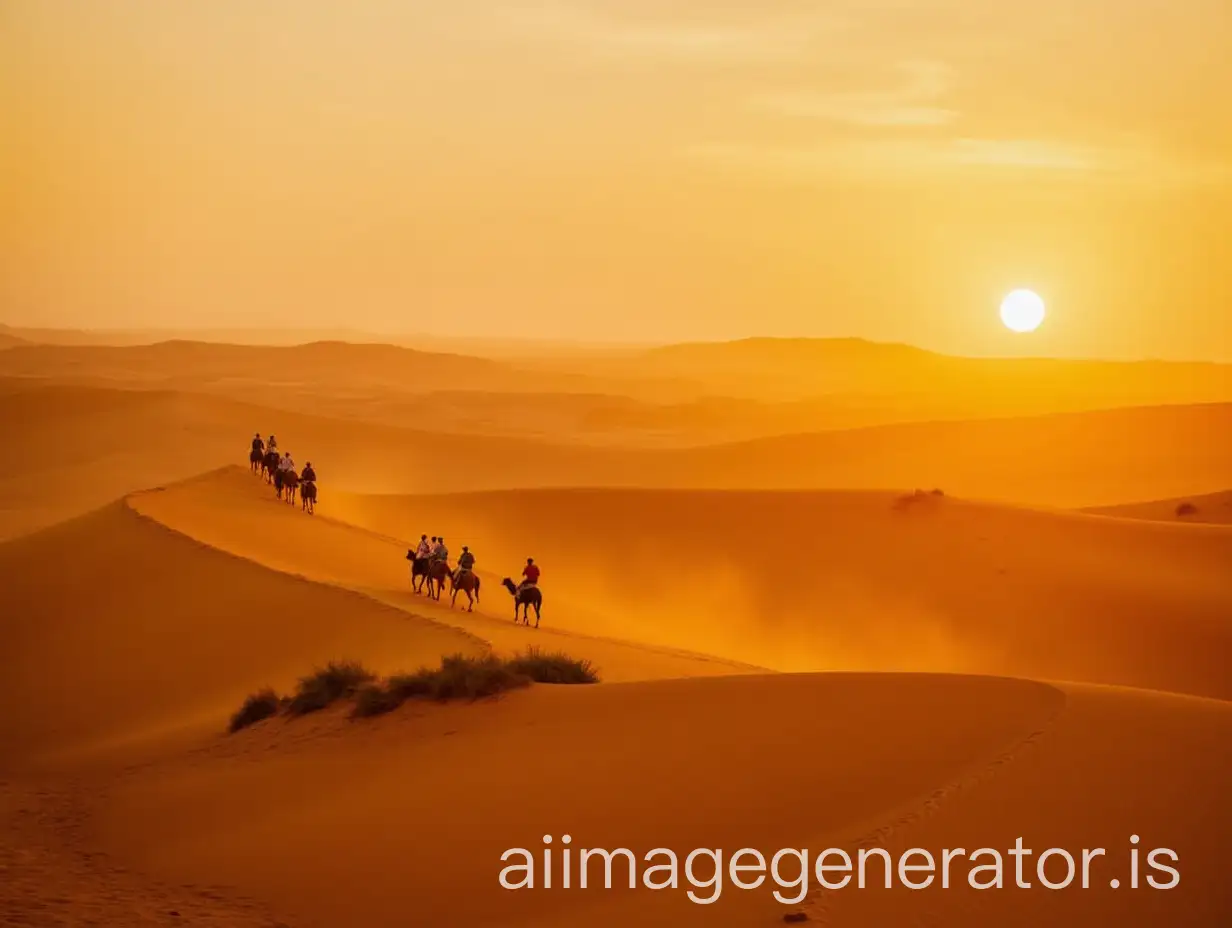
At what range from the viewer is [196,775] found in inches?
529

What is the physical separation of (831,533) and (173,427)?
45.3m

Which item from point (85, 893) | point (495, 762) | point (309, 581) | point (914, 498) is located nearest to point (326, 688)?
point (495, 762)

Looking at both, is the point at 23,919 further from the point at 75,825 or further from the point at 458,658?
the point at 458,658

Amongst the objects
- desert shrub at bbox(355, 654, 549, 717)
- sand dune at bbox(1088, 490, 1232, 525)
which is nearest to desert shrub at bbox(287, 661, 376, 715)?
desert shrub at bbox(355, 654, 549, 717)

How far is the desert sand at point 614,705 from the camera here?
9.13 meters

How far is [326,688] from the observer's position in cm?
1464

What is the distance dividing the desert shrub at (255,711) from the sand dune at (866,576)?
10734 mm

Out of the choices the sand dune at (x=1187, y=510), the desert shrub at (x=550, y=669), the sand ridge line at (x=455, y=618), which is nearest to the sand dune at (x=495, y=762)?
the sand ridge line at (x=455, y=618)

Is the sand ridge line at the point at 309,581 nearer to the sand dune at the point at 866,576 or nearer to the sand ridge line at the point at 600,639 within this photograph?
the sand ridge line at the point at 600,639

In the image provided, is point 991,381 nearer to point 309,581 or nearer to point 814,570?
point 814,570

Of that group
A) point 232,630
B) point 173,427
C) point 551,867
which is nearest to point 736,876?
point 551,867

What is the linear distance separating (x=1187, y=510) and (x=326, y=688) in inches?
1365

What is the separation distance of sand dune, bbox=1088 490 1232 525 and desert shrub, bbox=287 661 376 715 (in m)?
30.9

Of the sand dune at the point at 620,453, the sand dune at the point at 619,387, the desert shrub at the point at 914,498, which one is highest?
the sand dune at the point at 619,387
